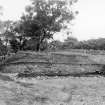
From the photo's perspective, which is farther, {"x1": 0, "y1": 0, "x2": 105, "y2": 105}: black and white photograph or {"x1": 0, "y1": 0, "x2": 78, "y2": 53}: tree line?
{"x1": 0, "y1": 0, "x2": 78, "y2": 53}: tree line

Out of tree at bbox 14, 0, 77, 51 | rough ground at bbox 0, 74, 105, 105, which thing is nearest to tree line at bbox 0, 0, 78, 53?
tree at bbox 14, 0, 77, 51

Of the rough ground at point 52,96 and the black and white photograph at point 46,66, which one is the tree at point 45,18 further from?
the rough ground at point 52,96

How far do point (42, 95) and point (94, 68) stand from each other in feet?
30.0

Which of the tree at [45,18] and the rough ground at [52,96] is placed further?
the tree at [45,18]

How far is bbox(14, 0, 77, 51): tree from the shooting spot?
25.0 metres

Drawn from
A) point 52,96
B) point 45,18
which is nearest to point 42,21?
point 45,18

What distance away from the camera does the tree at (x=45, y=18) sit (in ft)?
82.1

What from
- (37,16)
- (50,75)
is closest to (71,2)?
(37,16)

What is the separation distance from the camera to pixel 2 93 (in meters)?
9.12

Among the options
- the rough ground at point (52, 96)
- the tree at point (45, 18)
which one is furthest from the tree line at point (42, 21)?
the rough ground at point (52, 96)

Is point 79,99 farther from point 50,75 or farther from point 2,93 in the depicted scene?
point 50,75

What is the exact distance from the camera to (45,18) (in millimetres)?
24828

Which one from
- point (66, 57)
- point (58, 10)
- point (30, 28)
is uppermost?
point (58, 10)

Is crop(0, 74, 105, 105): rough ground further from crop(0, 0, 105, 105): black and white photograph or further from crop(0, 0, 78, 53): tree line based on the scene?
crop(0, 0, 78, 53): tree line
